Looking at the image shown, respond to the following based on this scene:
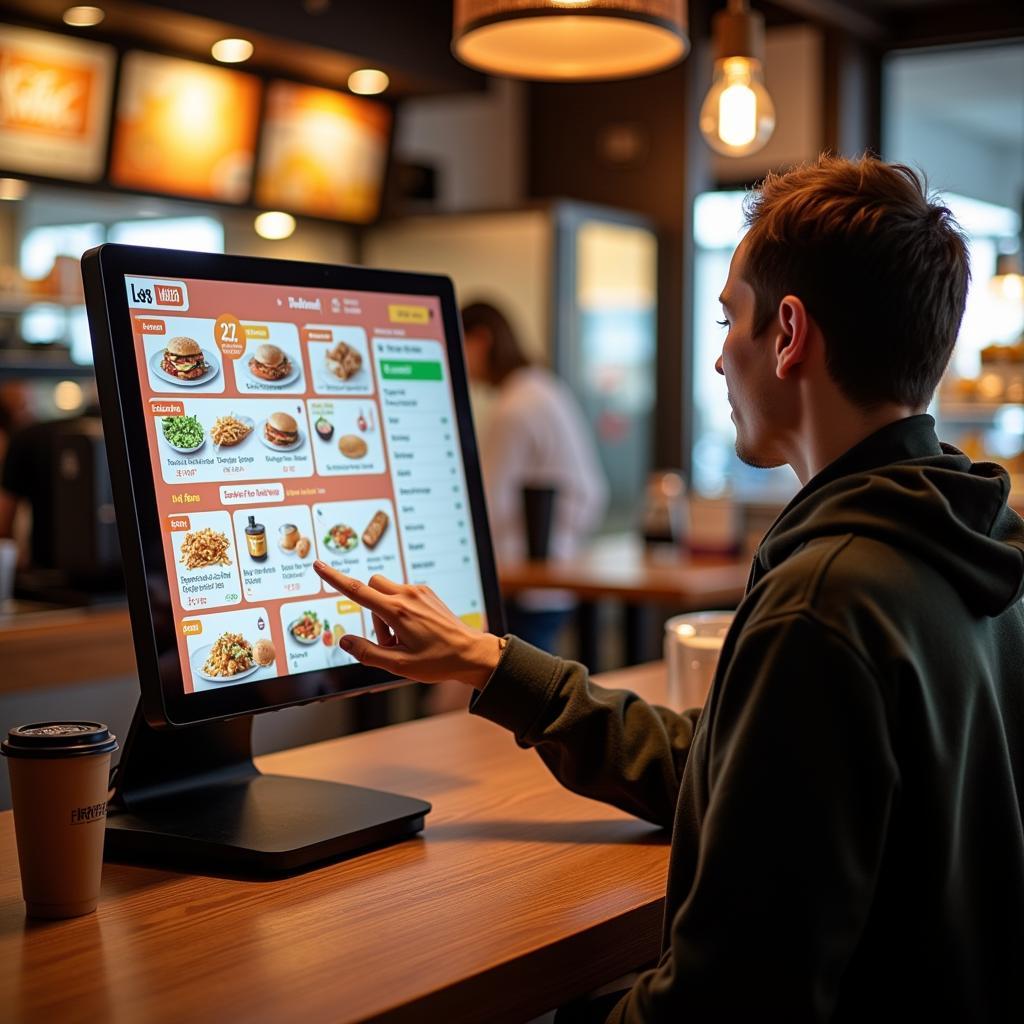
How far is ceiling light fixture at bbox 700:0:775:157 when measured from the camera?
7.31 feet

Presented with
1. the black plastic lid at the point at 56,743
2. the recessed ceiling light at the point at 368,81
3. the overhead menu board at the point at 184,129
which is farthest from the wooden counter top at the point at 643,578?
the black plastic lid at the point at 56,743

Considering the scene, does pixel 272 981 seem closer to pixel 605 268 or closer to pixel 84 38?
pixel 84 38

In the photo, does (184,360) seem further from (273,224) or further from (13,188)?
(273,224)

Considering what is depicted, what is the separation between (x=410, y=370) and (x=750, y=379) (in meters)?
0.43

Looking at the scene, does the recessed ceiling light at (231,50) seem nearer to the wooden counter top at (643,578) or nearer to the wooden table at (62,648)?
the wooden counter top at (643,578)

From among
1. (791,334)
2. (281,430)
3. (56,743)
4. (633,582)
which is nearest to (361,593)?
(281,430)

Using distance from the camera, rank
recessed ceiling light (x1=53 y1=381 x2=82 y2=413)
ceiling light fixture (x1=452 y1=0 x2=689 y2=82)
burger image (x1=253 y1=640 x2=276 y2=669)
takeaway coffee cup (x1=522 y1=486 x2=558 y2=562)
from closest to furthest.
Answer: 1. burger image (x1=253 y1=640 x2=276 y2=669)
2. ceiling light fixture (x1=452 y1=0 x2=689 y2=82)
3. takeaway coffee cup (x1=522 y1=486 x2=558 y2=562)
4. recessed ceiling light (x1=53 y1=381 x2=82 y2=413)

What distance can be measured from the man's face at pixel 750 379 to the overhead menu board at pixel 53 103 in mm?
3690

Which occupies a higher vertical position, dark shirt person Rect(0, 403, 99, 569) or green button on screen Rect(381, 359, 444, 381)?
green button on screen Rect(381, 359, 444, 381)

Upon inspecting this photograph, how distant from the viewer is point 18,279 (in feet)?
15.1

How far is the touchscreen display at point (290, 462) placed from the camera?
3.87 ft

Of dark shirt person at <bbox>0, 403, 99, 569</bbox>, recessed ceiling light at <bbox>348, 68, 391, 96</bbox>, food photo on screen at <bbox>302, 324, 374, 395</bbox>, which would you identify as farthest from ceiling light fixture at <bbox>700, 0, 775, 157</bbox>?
recessed ceiling light at <bbox>348, 68, 391, 96</bbox>

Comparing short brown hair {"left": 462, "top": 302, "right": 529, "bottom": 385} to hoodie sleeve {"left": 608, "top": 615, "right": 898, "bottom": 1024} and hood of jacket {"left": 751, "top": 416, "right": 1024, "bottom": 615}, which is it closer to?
hood of jacket {"left": 751, "top": 416, "right": 1024, "bottom": 615}

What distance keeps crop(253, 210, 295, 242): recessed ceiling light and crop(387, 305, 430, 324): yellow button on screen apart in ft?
13.0
